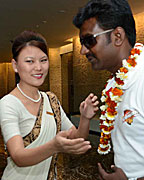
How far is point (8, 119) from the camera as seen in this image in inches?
52.7

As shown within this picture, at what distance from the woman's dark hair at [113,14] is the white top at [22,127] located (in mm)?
696

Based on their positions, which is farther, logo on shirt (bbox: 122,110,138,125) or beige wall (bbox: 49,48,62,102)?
beige wall (bbox: 49,48,62,102)

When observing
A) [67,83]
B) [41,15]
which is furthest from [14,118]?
[67,83]

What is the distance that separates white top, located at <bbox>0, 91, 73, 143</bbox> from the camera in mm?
1313

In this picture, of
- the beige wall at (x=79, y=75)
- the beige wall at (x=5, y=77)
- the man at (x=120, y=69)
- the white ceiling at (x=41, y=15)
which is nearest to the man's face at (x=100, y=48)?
the man at (x=120, y=69)

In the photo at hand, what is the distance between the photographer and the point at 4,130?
133 cm

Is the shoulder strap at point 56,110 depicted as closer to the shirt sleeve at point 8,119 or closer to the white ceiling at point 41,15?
the shirt sleeve at point 8,119

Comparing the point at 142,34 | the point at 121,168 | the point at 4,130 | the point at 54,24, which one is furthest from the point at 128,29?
the point at 54,24

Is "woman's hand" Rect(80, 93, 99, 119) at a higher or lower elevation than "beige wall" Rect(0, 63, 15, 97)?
higher

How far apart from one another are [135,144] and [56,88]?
11827mm

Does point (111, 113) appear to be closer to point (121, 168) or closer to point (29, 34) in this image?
point (121, 168)

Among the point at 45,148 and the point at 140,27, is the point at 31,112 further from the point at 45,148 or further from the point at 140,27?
the point at 140,27

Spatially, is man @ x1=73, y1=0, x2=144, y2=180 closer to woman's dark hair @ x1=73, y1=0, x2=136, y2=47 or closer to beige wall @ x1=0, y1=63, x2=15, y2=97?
woman's dark hair @ x1=73, y1=0, x2=136, y2=47

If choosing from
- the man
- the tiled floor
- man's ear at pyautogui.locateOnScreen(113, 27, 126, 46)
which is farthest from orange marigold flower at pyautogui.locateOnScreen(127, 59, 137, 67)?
the tiled floor
